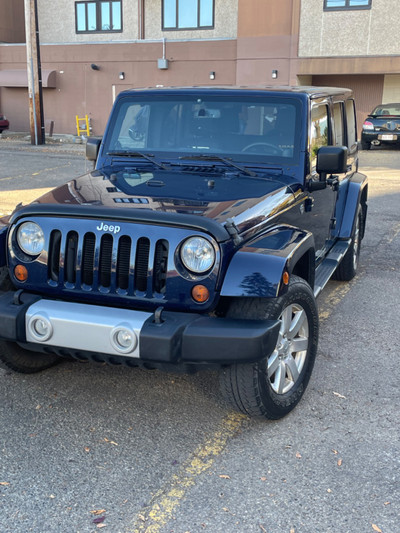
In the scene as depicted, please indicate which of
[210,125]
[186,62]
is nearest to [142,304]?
[210,125]

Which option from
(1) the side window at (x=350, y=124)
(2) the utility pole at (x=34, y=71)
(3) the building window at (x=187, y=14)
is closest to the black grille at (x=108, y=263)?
(1) the side window at (x=350, y=124)

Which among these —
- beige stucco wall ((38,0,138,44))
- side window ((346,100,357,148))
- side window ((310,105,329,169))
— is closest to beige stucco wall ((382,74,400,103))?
beige stucco wall ((38,0,138,44))

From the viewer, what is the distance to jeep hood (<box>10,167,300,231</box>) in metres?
→ 3.48

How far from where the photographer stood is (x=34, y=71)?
22.1 meters

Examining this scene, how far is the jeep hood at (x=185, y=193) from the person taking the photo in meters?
3.48

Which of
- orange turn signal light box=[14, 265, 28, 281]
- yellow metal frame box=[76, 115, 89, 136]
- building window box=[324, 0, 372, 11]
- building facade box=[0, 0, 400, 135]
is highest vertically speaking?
building window box=[324, 0, 372, 11]

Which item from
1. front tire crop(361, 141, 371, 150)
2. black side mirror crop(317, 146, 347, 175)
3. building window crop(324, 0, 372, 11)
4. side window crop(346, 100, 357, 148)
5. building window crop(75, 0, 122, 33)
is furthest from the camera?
building window crop(75, 0, 122, 33)

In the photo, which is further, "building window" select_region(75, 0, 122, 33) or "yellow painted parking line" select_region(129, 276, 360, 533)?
"building window" select_region(75, 0, 122, 33)

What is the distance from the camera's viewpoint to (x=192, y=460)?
3.22 metres

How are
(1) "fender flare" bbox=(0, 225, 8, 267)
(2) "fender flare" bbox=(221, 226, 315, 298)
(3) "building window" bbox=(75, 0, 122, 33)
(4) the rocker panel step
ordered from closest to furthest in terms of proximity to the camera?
1. (2) "fender flare" bbox=(221, 226, 315, 298)
2. (1) "fender flare" bbox=(0, 225, 8, 267)
3. (4) the rocker panel step
4. (3) "building window" bbox=(75, 0, 122, 33)

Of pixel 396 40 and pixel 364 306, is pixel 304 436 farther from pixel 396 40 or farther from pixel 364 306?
pixel 396 40

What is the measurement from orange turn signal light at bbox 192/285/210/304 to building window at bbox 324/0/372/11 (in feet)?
77.2

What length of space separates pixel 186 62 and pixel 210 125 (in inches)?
940

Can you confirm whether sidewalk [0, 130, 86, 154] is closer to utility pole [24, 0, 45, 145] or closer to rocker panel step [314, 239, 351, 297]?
utility pole [24, 0, 45, 145]
